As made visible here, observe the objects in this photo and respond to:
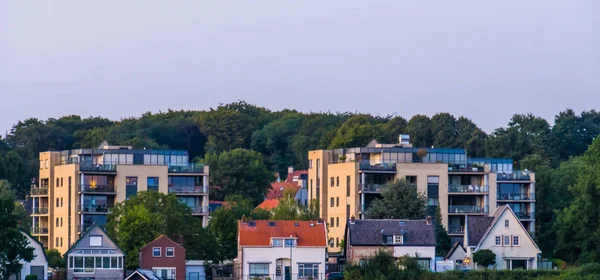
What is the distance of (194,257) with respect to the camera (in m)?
115

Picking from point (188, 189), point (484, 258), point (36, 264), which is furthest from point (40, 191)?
point (484, 258)

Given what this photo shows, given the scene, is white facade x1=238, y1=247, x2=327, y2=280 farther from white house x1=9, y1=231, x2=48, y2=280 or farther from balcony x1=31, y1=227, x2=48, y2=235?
balcony x1=31, y1=227, x2=48, y2=235

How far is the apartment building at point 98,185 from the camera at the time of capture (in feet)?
446

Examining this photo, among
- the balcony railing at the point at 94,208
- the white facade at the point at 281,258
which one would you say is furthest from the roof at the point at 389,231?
the balcony railing at the point at 94,208

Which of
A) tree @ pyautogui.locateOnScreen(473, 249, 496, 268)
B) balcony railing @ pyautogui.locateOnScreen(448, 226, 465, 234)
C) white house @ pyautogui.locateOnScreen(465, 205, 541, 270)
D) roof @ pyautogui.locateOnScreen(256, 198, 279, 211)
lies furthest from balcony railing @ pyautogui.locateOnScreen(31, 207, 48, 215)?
tree @ pyautogui.locateOnScreen(473, 249, 496, 268)

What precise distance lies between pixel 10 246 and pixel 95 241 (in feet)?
33.0

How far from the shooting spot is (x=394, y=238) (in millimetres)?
115688

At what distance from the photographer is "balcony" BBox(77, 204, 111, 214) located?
444ft

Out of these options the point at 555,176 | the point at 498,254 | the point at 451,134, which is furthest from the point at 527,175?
the point at 451,134

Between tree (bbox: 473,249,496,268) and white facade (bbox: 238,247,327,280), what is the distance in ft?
37.5

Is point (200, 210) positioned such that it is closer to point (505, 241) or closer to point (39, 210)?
point (39, 210)

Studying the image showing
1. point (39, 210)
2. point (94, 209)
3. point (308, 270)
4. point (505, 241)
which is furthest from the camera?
point (39, 210)

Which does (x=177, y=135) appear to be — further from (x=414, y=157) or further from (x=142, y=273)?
(x=142, y=273)

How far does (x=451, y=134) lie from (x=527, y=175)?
3400 cm
